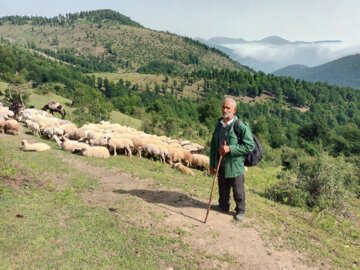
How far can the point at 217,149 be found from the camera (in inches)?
372

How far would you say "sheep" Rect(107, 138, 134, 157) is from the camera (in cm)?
1730

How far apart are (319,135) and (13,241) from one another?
9031cm

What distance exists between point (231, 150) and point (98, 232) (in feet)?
12.0

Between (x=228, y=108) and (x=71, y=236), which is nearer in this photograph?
(x=71, y=236)

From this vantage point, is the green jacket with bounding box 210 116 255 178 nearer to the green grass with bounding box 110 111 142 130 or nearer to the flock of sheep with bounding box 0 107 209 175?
the flock of sheep with bounding box 0 107 209 175

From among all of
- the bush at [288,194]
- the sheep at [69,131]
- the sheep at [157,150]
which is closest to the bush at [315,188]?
the bush at [288,194]

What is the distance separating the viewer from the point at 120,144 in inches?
688

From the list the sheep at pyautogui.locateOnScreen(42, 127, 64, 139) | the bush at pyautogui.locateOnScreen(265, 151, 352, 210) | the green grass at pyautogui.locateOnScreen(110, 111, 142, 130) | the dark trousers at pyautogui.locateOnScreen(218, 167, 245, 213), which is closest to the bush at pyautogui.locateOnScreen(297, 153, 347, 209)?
the bush at pyautogui.locateOnScreen(265, 151, 352, 210)

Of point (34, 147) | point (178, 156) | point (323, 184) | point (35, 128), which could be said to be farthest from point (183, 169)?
point (35, 128)

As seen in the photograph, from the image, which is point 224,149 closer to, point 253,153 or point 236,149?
point 236,149

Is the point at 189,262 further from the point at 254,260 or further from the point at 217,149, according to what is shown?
the point at 217,149

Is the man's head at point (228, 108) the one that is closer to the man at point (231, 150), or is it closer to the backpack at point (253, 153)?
the man at point (231, 150)

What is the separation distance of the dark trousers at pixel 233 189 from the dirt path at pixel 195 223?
1.09 ft

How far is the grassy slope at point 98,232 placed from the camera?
7457mm
